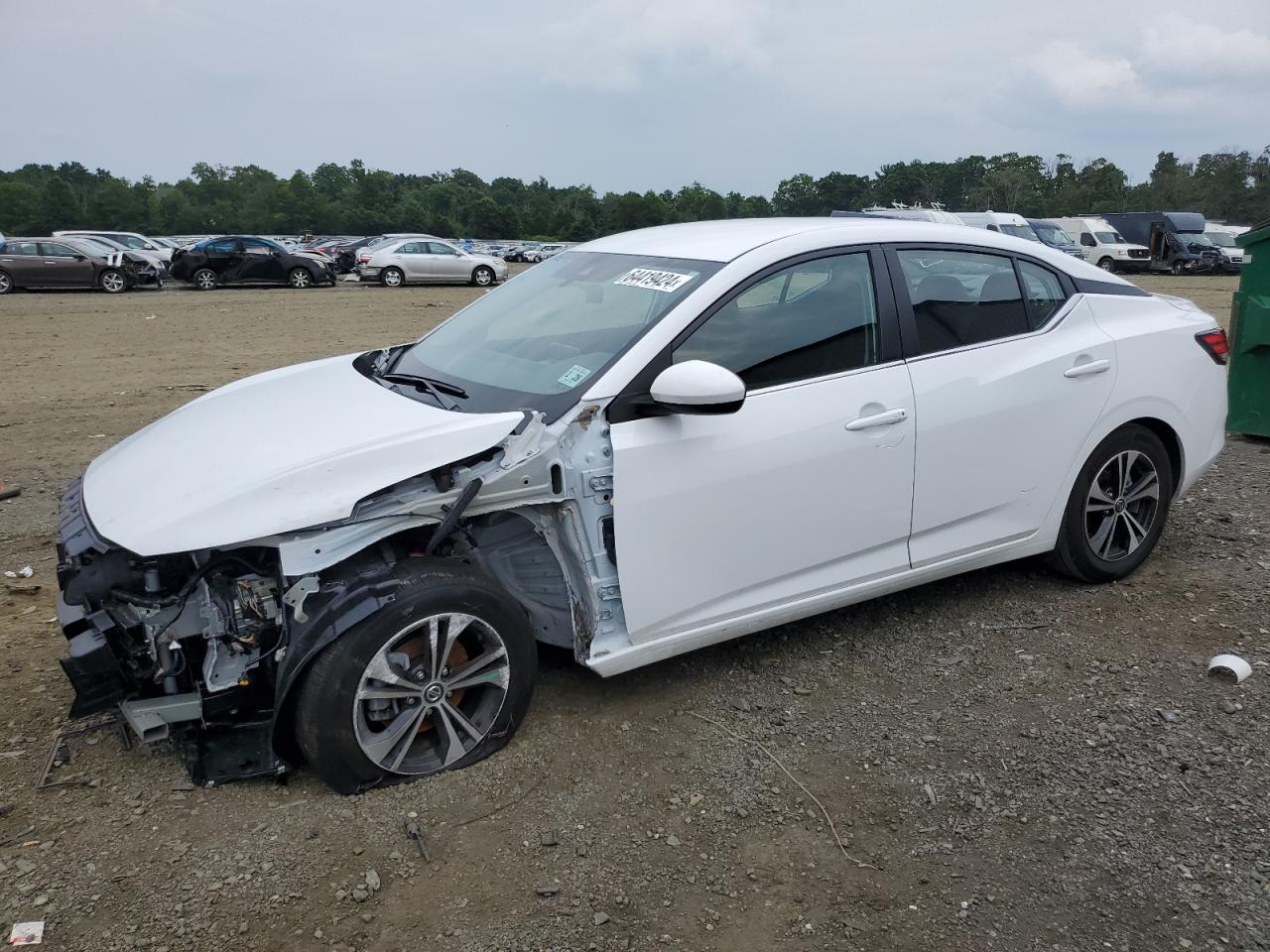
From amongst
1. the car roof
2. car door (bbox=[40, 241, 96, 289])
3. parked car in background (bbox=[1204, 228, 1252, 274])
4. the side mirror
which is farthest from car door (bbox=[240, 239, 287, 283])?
parked car in background (bbox=[1204, 228, 1252, 274])

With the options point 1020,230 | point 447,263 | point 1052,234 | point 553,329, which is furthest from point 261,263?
point 553,329

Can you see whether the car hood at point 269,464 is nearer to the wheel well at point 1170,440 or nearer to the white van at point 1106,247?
the wheel well at point 1170,440

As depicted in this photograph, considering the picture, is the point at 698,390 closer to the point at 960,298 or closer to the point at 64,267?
the point at 960,298

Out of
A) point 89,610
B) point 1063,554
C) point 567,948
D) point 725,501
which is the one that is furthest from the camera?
point 1063,554

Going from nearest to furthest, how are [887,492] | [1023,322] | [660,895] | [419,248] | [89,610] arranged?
[660,895]
[89,610]
[887,492]
[1023,322]
[419,248]

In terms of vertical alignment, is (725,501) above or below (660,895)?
above

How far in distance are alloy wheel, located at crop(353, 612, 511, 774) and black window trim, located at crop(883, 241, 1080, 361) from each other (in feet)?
6.42

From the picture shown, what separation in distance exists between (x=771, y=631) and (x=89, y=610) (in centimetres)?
258

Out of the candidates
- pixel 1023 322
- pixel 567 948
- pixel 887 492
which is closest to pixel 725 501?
pixel 887 492

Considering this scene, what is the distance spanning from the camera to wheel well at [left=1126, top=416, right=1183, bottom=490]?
4.67 meters

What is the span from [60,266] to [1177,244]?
3266 cm

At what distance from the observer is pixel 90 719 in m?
3.59

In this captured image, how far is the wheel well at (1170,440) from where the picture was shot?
467 cm

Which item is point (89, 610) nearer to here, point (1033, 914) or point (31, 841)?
point (31, 841)
